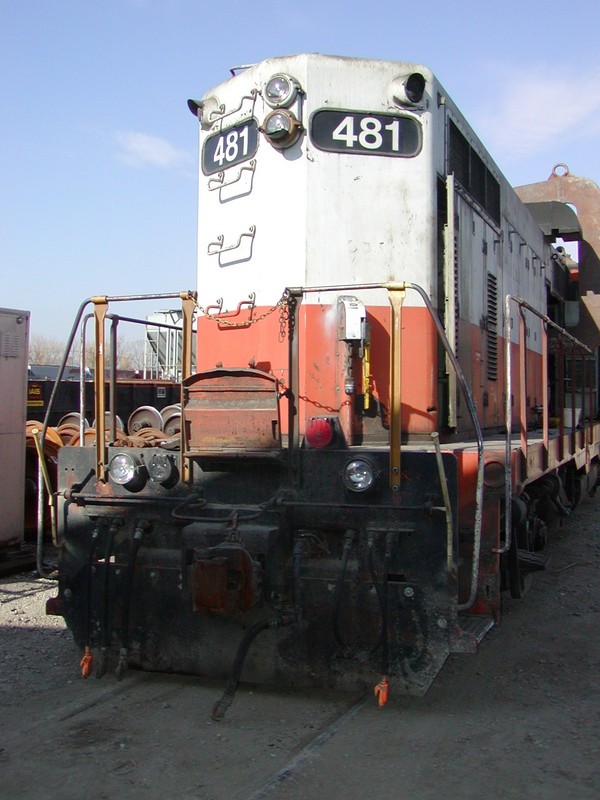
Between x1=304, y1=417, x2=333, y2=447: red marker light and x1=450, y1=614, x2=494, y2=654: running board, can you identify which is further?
x1=304, y1=417, x2=333, y2=447: red marker light

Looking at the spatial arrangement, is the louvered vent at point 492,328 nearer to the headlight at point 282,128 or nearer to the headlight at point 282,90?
the headlight at point 282,128

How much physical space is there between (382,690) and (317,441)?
4.48 feet

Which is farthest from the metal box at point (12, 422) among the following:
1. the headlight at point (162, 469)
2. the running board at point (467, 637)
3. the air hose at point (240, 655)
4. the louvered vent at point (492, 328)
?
the running board at point (467, 637)

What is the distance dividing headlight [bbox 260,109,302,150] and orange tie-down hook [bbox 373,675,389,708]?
3.27 m

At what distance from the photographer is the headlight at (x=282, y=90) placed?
4.88 meters

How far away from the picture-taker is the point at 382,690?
12.8ft

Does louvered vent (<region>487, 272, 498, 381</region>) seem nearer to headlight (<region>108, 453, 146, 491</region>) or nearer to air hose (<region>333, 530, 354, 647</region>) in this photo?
air hose (<region>333, 530, 354, 647</region>)

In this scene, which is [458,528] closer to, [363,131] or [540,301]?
[363,131]

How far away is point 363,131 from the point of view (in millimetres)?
4984

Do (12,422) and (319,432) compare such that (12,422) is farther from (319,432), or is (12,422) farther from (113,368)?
(319,432)

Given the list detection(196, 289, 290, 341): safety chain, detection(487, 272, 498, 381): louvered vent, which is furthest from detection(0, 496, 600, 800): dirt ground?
detection(487, 272, 498, 381): louvered vent

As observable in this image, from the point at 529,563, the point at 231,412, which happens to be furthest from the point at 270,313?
the point at 529,563

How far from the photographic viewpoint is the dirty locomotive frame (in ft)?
13.1

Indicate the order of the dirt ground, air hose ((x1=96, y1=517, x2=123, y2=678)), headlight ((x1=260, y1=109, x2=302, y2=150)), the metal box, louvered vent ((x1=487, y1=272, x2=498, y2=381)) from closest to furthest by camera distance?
the dirt ground
air hose ((x1=96, y1=517, x2=123, y2=678))
headlight ((x1=260, y1=109, x2=302, y2=150))
louvered vent ((x1=487, y1=272, x2=498, y2=381))
the metal box
